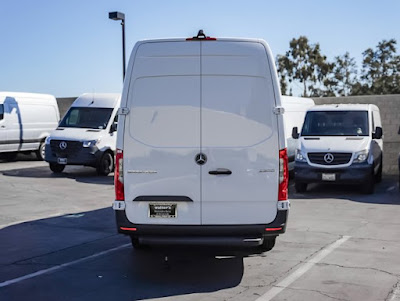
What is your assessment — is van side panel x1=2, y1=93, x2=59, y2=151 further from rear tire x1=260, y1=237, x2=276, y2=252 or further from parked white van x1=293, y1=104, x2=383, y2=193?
rear tire x1=260, y1=237, x2=276, y2=252

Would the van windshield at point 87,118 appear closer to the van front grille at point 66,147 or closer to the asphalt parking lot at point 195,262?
the van front grille at point 66,147

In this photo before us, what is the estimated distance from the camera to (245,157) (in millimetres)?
5910

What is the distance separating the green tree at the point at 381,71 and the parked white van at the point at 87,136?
92.2ft

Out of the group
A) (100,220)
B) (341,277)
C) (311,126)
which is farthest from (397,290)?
(311,126)

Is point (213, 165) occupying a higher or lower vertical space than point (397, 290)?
higher

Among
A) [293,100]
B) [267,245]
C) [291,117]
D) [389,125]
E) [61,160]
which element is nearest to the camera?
[267,245]

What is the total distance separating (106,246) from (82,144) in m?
8.80

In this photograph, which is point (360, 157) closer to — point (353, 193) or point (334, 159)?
point (334, 159)

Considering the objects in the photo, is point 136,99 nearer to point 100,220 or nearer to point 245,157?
point 245,157

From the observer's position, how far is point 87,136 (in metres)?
16.4

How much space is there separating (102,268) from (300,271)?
89.9 inches

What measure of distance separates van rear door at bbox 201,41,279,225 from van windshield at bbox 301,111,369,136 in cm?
823

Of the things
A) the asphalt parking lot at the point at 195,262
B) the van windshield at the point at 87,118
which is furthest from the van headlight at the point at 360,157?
the van windshield at the point at 87,118

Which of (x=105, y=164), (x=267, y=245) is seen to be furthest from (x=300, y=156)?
(x=267, y=245)
